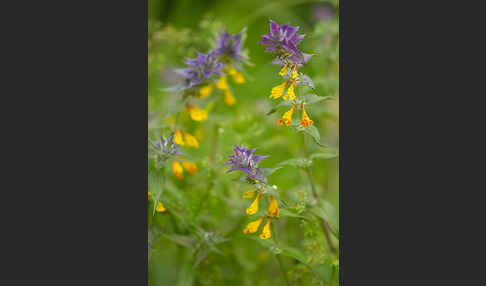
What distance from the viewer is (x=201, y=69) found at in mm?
1479

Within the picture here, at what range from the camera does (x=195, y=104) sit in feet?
5.64

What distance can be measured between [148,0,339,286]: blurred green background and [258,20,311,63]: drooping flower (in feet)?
0.22

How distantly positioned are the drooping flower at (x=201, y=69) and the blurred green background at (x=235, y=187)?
11cm

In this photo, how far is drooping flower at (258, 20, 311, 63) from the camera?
3.89ft

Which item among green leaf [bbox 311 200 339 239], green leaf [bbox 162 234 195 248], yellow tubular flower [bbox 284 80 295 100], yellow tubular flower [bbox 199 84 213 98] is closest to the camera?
yellow tubular flower [bbox 284 80 295 100]

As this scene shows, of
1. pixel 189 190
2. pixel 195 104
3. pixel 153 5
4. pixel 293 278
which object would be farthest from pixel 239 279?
pixel 153 5

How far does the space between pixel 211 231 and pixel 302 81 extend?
585 mm

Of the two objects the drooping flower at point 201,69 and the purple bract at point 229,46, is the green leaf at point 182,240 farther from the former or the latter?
the purple bract at point 229,46

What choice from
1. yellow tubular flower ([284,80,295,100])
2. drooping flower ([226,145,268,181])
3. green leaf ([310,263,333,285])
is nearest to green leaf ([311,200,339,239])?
green leaf ([310,263,333,285])

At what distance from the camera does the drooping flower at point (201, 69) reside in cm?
147

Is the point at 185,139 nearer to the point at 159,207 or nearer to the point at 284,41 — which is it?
the point at 159,207

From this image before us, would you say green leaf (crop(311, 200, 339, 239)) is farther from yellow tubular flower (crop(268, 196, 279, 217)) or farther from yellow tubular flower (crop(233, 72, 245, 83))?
yellow tubular flower (crop(233, 72, 245, 83))

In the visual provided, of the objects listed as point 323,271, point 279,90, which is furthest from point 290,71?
point 323,271

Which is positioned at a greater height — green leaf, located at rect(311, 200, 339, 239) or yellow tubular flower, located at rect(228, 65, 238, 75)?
yellow tubular flower, located at rect(228, 65, 238, 75)
